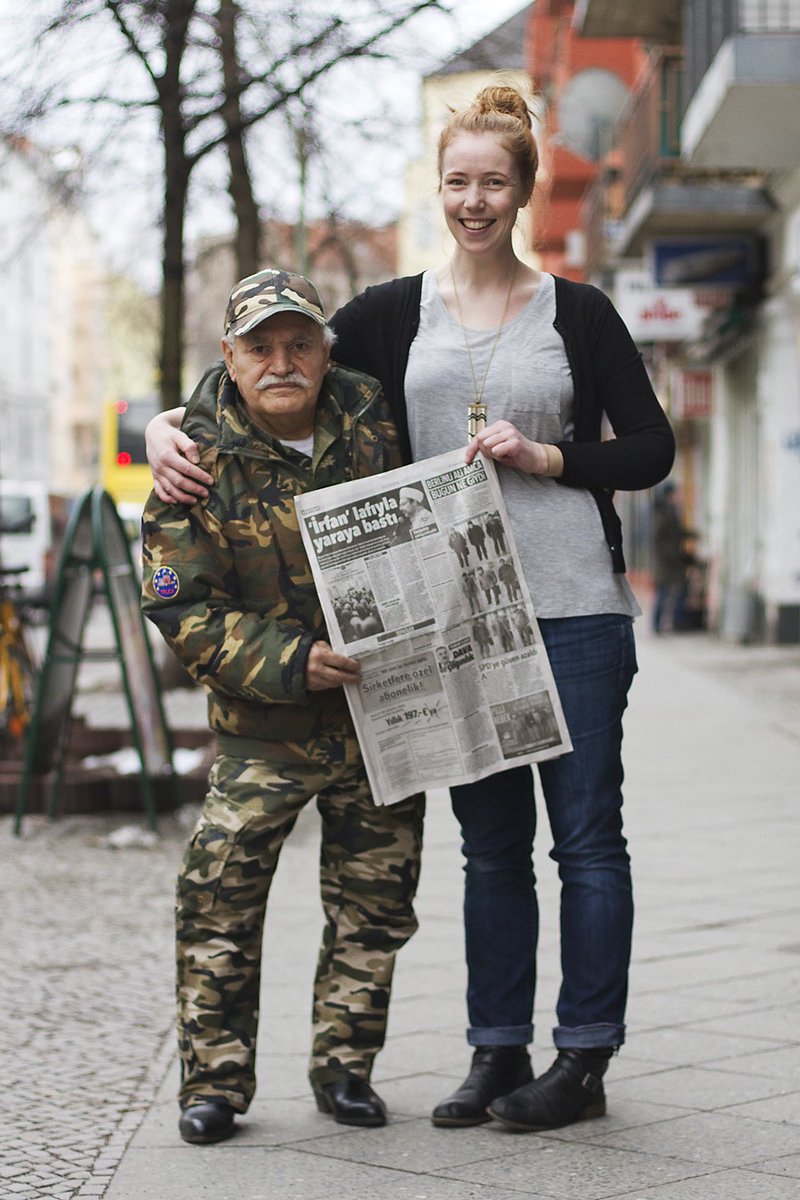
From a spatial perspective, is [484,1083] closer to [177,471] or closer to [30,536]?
[177,471]

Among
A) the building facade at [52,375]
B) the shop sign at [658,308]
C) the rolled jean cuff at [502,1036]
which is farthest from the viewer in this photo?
the building facade at [52,375]

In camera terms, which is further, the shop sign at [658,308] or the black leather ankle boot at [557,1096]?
the shop sign at [658,308]

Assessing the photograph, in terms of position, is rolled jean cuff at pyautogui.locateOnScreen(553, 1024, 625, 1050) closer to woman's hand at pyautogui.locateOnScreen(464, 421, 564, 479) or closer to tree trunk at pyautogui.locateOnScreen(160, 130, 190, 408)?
woman's hand at pyautogui.locateOnScreen(464, 421, 564, 479)

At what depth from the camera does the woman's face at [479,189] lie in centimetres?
386

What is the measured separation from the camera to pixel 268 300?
3.80m

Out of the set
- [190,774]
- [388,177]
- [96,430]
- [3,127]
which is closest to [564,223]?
[388,177]

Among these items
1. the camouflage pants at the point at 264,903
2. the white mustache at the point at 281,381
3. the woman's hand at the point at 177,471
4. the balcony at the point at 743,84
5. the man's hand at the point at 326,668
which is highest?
the balcony at the point at 743,84

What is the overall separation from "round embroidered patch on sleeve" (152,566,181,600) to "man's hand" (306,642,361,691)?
0.30 m

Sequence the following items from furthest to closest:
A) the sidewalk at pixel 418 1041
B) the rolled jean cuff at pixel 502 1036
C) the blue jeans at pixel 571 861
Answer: the rolled jean cuff at pixel 502 1036 → the blue jeans at pixel 571 861 → the sidewalk at pixel 418 1041

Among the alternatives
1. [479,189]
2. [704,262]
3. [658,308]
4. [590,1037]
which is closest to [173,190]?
[704,262]

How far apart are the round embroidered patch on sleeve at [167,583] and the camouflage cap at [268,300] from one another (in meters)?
0.49

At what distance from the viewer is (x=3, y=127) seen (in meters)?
12.5

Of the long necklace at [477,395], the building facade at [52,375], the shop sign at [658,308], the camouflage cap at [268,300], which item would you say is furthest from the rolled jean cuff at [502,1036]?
the building facade at [52,375]

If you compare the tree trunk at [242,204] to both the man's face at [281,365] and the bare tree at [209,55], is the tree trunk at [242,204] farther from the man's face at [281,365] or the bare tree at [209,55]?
the man's face at [281,365]
